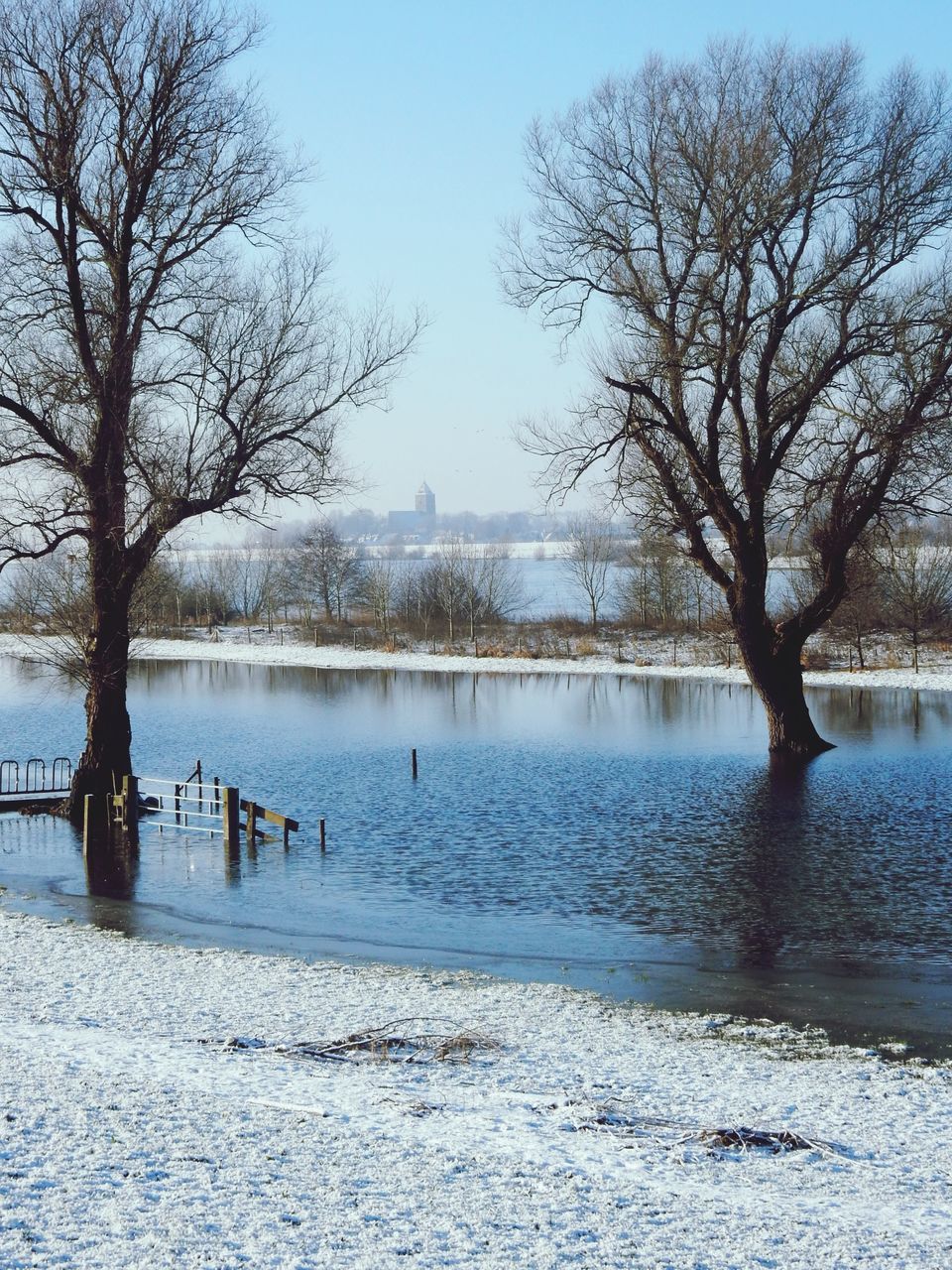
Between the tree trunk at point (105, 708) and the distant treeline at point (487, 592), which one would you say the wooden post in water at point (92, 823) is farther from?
the distant treeline at point (487, 592)

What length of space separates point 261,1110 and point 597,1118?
8.04 ft

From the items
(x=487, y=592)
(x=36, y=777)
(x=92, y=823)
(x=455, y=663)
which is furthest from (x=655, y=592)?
(x=92, y=823)

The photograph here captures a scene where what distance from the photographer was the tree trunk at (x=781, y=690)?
108 feet

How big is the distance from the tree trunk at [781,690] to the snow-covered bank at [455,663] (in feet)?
67.1

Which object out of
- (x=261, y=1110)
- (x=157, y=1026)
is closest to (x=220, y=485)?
(x=157, y=1026)

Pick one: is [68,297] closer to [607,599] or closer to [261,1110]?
[261,1110]

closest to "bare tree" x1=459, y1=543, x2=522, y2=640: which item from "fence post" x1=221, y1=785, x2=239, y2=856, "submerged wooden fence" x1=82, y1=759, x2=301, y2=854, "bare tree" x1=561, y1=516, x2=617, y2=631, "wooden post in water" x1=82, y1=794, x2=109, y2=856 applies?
"bare tree" x1=561, y1=516, x2=617, y2=631

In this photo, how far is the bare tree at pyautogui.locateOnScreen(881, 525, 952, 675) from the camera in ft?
192

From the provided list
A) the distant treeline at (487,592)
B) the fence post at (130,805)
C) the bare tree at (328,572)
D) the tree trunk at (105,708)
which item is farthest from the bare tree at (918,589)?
the fence post at (130,805)

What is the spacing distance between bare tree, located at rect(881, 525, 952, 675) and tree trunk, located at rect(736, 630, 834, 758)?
26.8 m

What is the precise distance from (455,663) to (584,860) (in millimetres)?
45666

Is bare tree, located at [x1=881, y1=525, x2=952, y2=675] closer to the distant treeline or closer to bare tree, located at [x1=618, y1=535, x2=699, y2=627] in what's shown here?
the distant treeline

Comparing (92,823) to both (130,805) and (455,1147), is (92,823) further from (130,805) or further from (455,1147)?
(455,1147)

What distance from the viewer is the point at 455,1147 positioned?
813 centimetres
